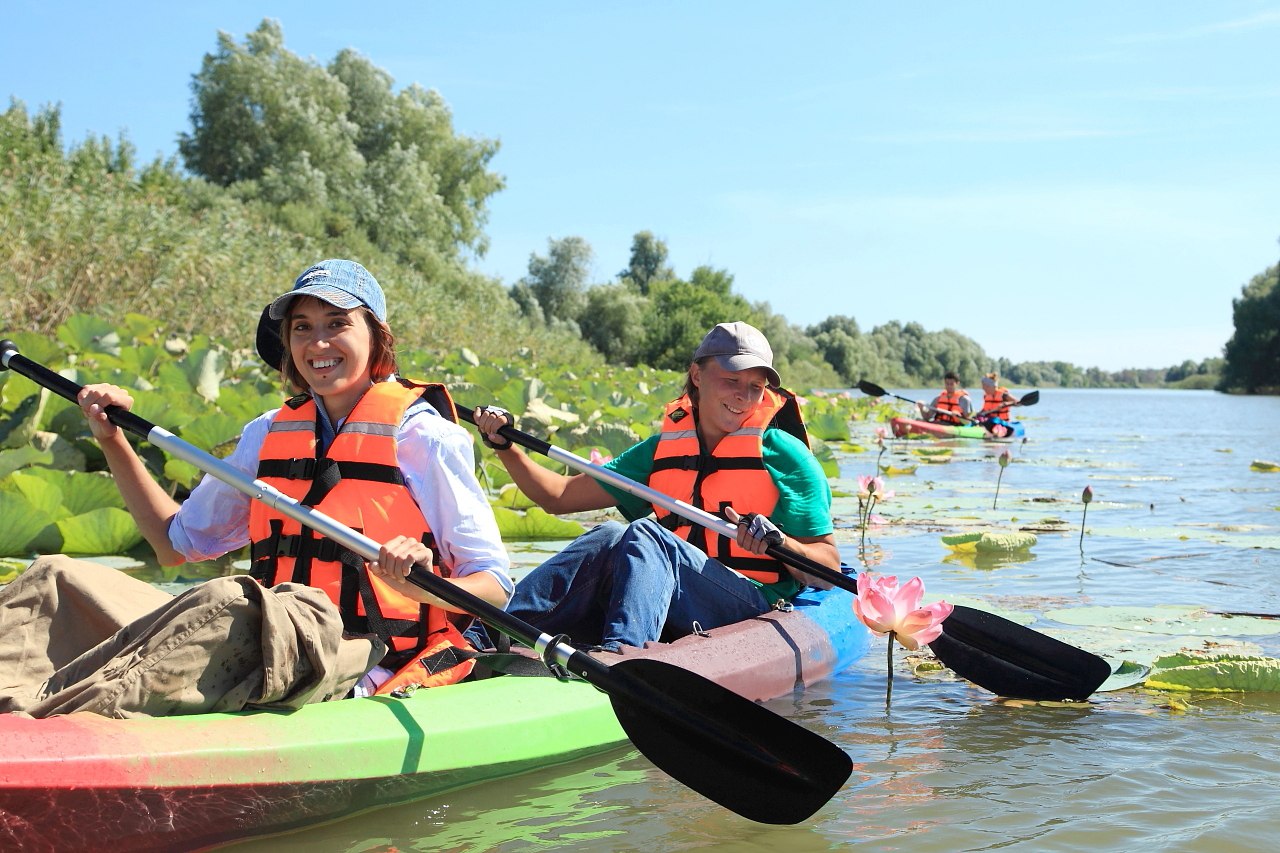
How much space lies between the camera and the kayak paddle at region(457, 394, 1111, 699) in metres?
3.29

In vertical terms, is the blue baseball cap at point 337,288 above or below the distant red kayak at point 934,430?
above

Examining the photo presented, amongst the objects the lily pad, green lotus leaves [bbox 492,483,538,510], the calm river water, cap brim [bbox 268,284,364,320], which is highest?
cap brim [bbox 268,284,364,320]

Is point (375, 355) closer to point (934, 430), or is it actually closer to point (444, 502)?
point (444, 502)

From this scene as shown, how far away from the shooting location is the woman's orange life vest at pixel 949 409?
1526 cm

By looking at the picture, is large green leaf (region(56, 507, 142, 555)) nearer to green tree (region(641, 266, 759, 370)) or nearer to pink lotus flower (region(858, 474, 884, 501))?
pink lotus flower (region(858, 474, 884, 501))

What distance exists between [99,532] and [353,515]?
2.27 m

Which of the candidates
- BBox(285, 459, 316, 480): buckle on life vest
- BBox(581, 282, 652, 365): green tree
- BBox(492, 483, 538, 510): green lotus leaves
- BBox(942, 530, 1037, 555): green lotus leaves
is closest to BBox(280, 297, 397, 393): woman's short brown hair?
BBox(285, 459, 316, 480): buckle on life vest

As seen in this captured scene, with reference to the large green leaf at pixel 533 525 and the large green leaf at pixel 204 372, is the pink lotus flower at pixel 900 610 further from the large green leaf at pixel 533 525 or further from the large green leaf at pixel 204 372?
the large green leaf at pixel 204 372

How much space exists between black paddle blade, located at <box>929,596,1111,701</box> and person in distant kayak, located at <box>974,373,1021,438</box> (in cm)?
1207

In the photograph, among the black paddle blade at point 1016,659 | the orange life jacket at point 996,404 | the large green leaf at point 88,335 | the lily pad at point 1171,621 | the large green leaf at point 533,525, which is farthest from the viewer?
the orange life jacket at point 996,404

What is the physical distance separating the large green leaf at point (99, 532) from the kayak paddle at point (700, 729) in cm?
201

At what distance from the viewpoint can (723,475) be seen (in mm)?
3561

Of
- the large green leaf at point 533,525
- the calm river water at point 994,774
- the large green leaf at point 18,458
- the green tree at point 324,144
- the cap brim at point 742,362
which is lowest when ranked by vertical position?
the calm river water at point 994,774

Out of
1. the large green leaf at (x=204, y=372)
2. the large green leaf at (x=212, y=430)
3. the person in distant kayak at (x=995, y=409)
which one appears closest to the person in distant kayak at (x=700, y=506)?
the large green leaf at (x=212, y=430)
